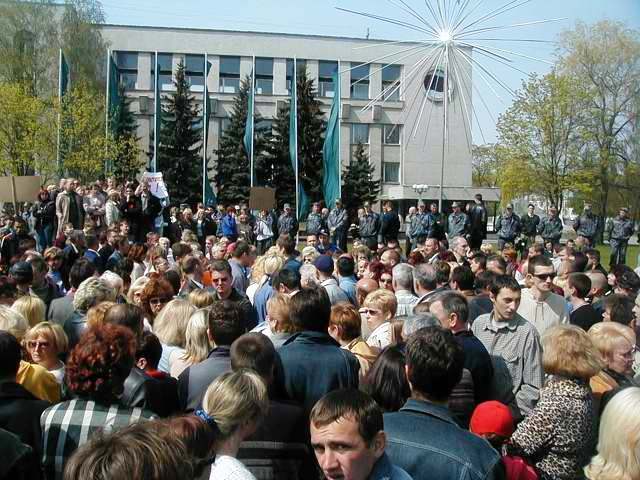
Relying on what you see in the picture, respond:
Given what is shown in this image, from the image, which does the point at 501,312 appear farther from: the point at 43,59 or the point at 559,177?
the point at 43,59

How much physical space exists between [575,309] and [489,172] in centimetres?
7685

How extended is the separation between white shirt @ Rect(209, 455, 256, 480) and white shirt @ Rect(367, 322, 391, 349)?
115 inches

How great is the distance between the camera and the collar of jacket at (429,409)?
329 centimetres

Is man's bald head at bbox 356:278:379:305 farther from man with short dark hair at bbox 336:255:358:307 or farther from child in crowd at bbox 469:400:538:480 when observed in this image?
child in crowd at bbox 469:400:538:480

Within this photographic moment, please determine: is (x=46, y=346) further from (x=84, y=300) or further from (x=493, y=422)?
(x=493, y=422)

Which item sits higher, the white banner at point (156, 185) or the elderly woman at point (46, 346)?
the white banner at point (156, 185)

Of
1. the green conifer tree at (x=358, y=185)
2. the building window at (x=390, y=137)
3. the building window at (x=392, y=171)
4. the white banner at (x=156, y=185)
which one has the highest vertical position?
the building window at (x=390, y=137)

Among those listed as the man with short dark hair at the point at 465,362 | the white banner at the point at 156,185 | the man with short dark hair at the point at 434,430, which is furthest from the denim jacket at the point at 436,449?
the white banner at the point at 156,185

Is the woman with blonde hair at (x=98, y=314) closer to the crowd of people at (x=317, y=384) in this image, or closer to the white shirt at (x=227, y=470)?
the crowd of people at (x=317, y=384)

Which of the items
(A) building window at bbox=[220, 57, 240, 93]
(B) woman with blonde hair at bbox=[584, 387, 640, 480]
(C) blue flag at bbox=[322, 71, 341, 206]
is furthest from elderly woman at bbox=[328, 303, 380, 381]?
(A) building window at bbox=[220, 57, 240, 93]

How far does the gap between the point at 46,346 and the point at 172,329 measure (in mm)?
914

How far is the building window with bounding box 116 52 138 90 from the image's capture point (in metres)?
57.2

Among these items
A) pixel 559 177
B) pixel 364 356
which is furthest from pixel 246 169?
pixel 364 356

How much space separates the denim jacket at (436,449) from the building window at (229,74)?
5689 centimetres
